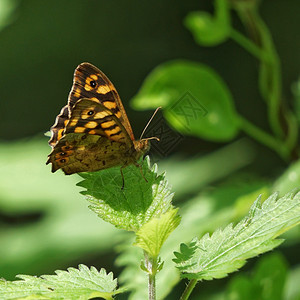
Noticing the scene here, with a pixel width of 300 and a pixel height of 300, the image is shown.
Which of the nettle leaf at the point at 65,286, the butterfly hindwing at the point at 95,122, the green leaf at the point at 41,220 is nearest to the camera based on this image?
the nettle leaf at the point at 65,286

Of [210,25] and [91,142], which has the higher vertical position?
[210,25]

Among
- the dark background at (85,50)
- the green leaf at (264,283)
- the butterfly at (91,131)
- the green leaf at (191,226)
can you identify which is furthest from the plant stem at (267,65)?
the dark background at (85,50)

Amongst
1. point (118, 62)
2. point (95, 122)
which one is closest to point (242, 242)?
point (95, 122)

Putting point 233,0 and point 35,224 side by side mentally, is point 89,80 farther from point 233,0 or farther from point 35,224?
point 35,224

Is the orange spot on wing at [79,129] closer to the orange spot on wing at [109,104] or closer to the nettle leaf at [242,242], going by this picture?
the orange spot on wing at [109,104]

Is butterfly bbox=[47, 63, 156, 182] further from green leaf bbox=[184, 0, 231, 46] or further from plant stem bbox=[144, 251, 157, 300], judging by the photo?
green leaf bbox=[184, 0, 231, 46]

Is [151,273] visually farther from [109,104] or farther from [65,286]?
[109,104]
